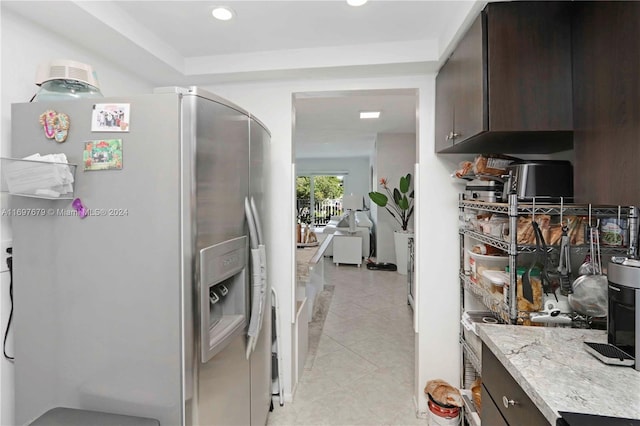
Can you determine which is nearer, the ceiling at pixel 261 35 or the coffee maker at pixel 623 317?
the coffee maker at pixel 623 317

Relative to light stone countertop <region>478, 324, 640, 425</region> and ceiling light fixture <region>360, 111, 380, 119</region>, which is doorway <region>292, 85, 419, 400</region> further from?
light stone countertop <region>478, 324, 640, 425</region>

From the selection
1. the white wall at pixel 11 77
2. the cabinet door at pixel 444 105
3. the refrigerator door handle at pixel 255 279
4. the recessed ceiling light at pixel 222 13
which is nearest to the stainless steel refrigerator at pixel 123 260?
the white wall at pixel 11 77

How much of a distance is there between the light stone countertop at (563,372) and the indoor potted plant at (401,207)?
176 inches

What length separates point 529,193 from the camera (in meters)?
1.45

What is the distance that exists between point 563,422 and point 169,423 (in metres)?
1.26

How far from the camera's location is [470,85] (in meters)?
1.51

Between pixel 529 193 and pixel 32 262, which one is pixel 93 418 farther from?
pixel 529 193

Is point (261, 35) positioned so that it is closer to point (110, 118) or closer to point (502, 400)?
point (110, 118)

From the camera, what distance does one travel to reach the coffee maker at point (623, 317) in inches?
39.8

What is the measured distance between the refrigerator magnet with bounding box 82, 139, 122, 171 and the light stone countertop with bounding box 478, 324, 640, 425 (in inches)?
61.5

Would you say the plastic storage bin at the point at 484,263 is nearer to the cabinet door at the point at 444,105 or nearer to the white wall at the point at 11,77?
the cabinet door at the point at 444,105

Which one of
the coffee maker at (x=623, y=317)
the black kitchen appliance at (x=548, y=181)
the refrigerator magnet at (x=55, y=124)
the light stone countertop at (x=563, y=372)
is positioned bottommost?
the light stone countertop at (x=563, y=372)

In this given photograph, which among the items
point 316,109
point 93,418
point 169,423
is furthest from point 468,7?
point 316,109

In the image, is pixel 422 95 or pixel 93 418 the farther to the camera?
pixel 422 95
